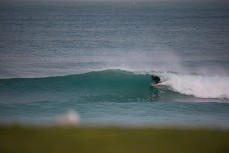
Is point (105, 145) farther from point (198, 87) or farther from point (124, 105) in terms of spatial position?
point (198, 87)

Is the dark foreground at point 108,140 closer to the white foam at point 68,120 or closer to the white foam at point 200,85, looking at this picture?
the white foam at point 68,120

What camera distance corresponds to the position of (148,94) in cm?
2952

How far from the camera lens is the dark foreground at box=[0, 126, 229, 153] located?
22.7ft

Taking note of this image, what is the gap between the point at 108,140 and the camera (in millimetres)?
7359

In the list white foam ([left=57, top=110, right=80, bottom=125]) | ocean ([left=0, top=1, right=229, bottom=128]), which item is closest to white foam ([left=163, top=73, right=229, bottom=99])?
ocean ([left=0, top=1, right=229, bottom=128])

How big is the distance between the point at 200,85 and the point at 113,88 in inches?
259

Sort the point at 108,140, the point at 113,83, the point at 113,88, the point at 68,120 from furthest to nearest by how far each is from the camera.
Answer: the point at 113,83 < the point at 113,88 < the point at 68,120 < the point at 108,140

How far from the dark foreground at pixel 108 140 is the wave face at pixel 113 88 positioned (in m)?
20.0

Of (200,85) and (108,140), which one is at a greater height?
(108,140)

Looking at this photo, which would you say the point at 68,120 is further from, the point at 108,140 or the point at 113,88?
the point at 113,88

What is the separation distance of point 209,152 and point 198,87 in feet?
80.2

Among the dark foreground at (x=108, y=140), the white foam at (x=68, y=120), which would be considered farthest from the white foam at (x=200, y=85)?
the dark foreground at (x=108, y=140)

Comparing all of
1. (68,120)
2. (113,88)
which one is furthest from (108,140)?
(113,88)

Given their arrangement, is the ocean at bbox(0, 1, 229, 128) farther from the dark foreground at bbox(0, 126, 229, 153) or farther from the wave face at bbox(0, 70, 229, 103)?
the dark foreground at bbox(0, 126, 229, 153)
